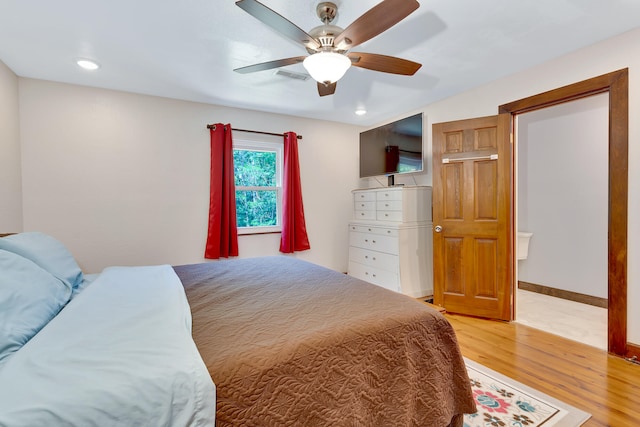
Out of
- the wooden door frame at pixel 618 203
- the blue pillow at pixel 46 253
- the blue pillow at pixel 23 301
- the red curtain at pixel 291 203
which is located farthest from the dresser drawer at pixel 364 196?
the blue pillow at pixel 23 301

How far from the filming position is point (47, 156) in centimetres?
296

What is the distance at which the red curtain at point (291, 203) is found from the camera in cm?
405

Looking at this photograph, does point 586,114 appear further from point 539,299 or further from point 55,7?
point 55,7

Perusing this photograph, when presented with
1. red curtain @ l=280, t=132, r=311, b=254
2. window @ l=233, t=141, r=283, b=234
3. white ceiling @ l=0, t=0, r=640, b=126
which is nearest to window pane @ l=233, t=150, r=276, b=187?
window @ l=233, t=141, r=283, b=234

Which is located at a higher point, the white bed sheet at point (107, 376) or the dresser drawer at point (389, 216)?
the dresser drawer at point (389, 216)

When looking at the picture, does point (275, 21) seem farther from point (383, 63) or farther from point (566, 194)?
point (566, 194)

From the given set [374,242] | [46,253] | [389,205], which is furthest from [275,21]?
[374,242]

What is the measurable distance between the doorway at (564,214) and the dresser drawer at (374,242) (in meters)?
1.36

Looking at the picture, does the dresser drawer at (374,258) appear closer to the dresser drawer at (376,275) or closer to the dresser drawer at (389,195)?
the dresser drawer at (376,275)

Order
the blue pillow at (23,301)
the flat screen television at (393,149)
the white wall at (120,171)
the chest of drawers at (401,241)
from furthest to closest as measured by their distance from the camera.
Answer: the flat screen television at (393,149) → the chest of drawers at (401,241) → the white wall at (120,171) → the blue pillow at (23,301)

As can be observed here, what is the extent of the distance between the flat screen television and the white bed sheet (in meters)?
3.28

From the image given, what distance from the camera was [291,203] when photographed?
405cm

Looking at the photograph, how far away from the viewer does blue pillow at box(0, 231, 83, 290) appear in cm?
149

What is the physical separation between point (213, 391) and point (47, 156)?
331cm
